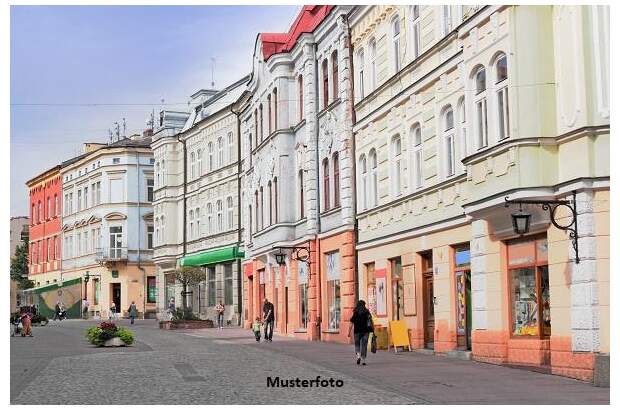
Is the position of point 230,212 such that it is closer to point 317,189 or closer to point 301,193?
point 301,193

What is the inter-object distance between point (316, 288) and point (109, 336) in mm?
7339

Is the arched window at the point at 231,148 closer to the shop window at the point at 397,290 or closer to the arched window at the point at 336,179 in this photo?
the arched window at the point at 336,179

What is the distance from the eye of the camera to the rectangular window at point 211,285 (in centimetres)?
5331

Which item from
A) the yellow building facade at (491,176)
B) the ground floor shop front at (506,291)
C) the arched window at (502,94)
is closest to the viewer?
the ground floor shop front at (506,291)

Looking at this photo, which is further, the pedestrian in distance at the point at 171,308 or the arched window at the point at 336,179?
the pedestrian in distance at the point at 171,308

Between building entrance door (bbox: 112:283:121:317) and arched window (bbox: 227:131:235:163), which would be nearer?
arched window (bbox: 227:131:235:163)

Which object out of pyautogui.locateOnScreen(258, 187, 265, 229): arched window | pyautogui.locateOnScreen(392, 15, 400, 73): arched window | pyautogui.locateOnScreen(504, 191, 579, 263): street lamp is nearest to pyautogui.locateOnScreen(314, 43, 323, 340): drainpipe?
pyautogui.locateOnScreen(258, 187, 265, 229): arched window

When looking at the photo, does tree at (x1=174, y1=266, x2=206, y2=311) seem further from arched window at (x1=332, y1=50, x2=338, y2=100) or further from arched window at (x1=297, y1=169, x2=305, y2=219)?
arched window at (x1=332, y1=50, x2=338, y2=100)

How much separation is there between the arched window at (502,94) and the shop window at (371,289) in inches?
419

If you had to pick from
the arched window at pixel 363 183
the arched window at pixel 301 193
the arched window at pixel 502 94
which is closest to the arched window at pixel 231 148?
the arched window at pixel 301 193

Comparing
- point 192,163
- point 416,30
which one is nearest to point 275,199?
point 416,30

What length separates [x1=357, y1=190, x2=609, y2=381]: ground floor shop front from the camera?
56.4ft

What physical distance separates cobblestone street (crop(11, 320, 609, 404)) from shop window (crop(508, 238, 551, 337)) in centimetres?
97
